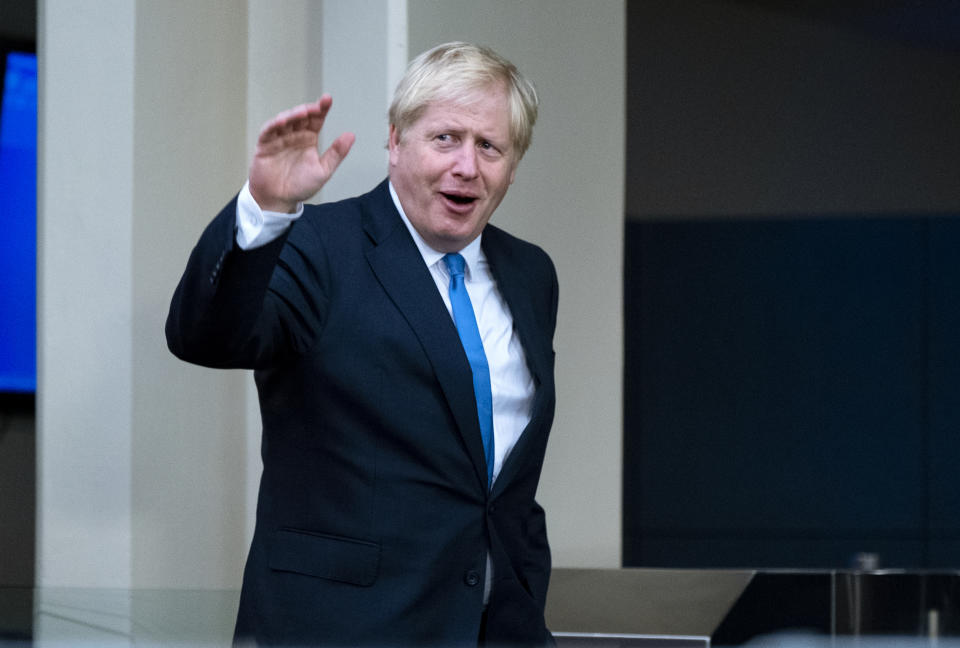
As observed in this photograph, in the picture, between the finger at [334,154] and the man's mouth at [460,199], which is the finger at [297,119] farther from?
the man's mouth at [460,199]

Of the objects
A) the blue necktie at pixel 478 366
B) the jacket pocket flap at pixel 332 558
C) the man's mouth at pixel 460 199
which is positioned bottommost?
the jacket pocket flap at pixel 332 558

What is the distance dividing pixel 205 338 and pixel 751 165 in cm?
373

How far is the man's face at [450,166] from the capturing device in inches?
72.5

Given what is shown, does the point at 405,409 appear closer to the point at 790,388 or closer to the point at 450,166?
Answer: the point at 450,166

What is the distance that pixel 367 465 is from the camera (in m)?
1.70

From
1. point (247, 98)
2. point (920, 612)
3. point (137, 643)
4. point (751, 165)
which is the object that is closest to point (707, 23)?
point (751, 165)

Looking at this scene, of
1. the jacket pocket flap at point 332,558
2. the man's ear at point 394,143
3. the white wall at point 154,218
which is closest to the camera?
the jacket pocket flap at point 332,558

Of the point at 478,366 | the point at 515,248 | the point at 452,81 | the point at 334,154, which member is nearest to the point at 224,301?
the point at 334,154

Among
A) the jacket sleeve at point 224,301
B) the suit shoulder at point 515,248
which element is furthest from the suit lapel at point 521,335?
the jacket sleeve at point 224,301

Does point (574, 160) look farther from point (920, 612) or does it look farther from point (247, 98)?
point (920, 612)

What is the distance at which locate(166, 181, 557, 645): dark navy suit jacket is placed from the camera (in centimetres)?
168

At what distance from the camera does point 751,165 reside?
15.9 feet

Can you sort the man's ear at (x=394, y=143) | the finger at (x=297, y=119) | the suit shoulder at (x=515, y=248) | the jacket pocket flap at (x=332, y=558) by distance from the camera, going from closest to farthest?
the finger at (x=297, y=119), the jacket pocket flap at (x=332, y=558), the man's ear at (x=394, y=143), the suit shoulder at (x=515, y=248)

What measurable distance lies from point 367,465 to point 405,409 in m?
0.10
